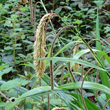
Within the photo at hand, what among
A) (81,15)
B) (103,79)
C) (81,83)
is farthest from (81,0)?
(81,83)

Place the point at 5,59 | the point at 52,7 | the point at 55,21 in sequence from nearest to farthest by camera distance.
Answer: the point at 5,59
the point at 55,21
the point at 52,7

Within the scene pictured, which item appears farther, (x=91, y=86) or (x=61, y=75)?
(x=61, y=75)

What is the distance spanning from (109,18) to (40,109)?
7.30 ft

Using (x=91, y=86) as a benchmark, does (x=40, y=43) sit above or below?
above

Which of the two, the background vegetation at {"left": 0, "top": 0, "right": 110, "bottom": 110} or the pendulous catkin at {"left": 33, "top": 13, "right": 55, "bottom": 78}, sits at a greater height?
the pendulous catkin at {"left": 33, "top": 13, "right": 55, "bottom": 78}

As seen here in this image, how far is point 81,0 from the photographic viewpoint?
2818 millimetres

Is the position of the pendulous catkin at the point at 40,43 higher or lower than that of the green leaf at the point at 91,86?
higher

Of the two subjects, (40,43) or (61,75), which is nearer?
(40,43)

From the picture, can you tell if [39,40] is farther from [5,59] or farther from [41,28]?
[5,59]

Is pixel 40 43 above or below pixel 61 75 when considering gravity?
above

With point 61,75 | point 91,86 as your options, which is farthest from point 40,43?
point 61,75

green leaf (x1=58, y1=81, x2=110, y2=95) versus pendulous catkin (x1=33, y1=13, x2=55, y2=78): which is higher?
pendulous catkin (x1=33, y1=13, x2=55, y2=78)

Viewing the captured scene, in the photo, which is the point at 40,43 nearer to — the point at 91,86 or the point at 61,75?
the point at 91,86

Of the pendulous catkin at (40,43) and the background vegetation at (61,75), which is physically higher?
the pendulous catkin at (40,43)
